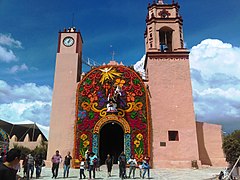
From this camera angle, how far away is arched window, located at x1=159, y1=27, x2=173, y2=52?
21914mm

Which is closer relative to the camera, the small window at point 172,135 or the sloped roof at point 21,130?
the small window at point 172,135

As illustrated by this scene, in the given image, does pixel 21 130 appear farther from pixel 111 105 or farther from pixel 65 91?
pixel 111 105

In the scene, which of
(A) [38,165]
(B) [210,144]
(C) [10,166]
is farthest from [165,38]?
(C) [10,166]

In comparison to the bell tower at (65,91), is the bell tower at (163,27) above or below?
above

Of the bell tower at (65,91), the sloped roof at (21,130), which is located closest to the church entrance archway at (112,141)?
the bell tower at (65,91)

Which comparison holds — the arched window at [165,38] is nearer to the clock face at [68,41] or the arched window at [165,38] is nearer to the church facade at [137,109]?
the church facade at [137,109]

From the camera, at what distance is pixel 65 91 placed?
19.3m

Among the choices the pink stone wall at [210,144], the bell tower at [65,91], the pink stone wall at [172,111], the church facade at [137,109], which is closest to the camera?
the pink stone wall at [172,111]

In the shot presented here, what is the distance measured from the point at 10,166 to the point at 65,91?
642 inches

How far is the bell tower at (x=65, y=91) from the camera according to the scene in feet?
59.6

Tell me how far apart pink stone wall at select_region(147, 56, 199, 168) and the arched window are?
2.48 m

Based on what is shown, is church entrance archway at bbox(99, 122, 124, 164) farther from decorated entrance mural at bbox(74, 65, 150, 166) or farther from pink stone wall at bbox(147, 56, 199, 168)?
pink stone wall at bbox(147, 56, 199, 168)

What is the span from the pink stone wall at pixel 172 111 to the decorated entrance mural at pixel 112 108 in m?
0.89

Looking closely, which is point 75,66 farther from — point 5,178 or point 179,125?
point 5,178
